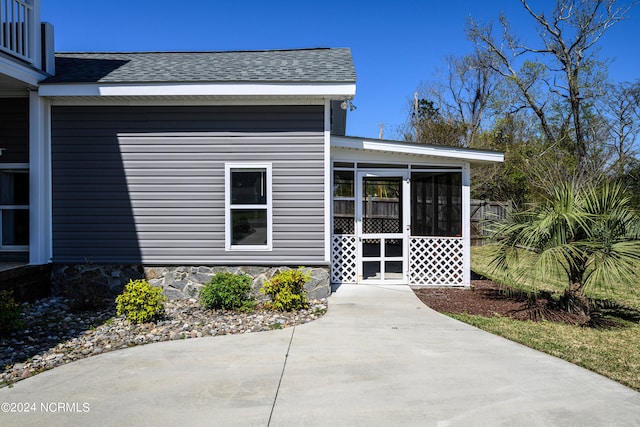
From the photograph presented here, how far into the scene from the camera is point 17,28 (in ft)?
24.7

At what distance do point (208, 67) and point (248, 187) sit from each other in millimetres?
2435

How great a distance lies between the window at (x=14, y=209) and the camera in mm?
8102

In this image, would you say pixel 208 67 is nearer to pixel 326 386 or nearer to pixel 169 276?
pixel 169 276

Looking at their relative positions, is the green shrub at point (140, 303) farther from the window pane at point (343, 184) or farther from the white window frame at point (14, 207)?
the window pane at point (343, 184)

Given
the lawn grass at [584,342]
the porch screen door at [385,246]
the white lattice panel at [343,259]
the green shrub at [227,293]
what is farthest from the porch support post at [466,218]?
the green shrub at [227,293]

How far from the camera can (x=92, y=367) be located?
461 centimetres

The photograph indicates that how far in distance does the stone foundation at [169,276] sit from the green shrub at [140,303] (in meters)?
1.59

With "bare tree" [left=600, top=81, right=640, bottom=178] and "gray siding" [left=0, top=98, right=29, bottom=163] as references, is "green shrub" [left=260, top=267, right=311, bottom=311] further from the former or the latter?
"bare tree" [left=600, top=81, right=640, bottom=178]

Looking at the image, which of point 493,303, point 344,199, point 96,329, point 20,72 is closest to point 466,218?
point 493,303

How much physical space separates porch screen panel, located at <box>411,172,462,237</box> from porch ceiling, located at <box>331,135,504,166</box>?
0.46 m

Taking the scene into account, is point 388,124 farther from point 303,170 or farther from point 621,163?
point 303,170

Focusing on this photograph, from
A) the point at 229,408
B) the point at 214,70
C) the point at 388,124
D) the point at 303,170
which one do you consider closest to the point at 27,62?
the point at 214,70

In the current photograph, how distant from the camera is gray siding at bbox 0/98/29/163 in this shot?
8.02 meters

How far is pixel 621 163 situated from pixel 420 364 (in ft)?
55.7
